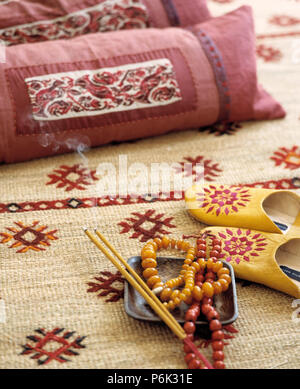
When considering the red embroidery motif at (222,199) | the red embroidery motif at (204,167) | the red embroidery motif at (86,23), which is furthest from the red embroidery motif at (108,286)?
the red embroidery motif at (86,23)

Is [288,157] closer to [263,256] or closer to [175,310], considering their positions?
[263,256]

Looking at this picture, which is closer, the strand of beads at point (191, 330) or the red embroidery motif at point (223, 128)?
the strand of beads at point (191, 330)

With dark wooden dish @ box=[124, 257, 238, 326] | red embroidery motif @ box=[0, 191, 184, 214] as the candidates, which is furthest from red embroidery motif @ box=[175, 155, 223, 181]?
dark wooden dish @ box=[124, 257, 238, 326]

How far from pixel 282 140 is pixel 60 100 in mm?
569

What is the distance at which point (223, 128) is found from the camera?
55.2 inches

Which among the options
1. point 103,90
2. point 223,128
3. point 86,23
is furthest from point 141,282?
point 86,23

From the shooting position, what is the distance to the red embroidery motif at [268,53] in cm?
172

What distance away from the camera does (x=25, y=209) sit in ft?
3.66

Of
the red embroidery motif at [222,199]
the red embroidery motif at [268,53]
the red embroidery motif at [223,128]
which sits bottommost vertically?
the red embroidery motif at [222,199]

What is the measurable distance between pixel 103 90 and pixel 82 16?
9.7 inches

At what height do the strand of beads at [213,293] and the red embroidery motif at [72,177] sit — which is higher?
the red embroidery motif at [72,177]

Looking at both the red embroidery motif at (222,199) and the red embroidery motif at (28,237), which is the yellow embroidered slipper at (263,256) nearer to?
the red embroidery motif at (222,199)

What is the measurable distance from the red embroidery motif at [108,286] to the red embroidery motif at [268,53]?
1.04m
